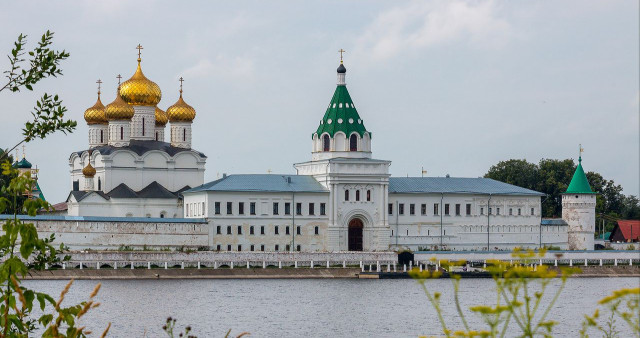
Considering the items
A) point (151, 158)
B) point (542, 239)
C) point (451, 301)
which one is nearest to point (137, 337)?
point (451, 301)

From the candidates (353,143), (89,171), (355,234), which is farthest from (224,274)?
(353,143)

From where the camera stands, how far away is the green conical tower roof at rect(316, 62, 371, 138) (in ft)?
211

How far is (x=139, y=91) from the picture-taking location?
63656 mm

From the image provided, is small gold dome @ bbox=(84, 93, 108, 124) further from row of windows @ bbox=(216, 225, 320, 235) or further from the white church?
row of windows @ bbox=(216, 225, 320, 235)

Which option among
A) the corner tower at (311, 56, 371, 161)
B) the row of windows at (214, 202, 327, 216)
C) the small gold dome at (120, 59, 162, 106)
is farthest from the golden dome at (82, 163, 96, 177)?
the corner tower at (311, 56, 371, 161)

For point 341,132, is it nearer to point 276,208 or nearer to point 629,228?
point 276,208

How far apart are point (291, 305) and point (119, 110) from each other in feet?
86.0

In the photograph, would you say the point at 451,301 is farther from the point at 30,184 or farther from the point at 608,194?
the point at 608,194

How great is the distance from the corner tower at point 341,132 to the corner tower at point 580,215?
12355mm

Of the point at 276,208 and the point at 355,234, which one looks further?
the point at 355,234

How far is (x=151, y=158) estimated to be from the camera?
64.2 m

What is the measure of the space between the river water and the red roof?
1948cm

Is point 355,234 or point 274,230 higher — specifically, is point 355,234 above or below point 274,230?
below

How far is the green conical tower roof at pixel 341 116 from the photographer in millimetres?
64375
